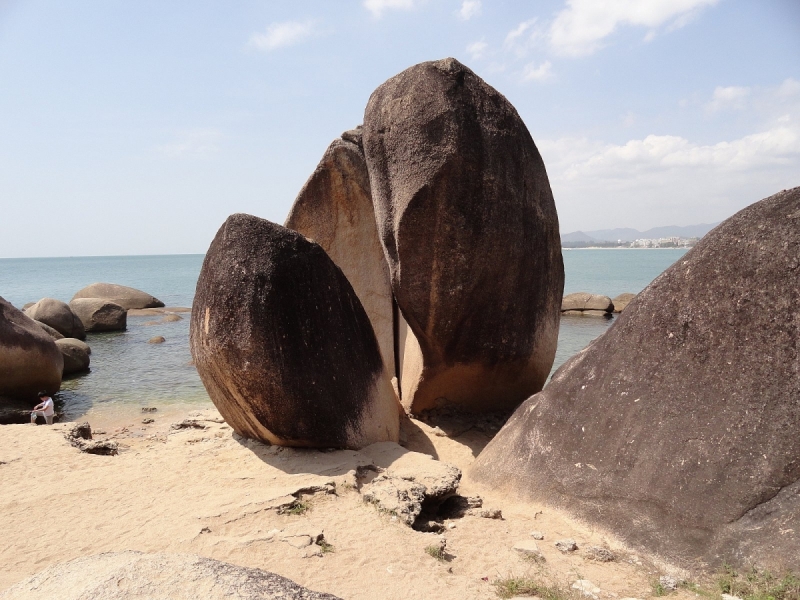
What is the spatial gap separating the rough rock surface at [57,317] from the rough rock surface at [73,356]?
127 inches

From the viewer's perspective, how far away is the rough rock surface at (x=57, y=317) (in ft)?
48.1

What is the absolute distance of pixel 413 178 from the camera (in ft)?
17.0

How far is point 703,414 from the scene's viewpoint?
10.8 ft

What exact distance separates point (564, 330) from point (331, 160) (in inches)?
483

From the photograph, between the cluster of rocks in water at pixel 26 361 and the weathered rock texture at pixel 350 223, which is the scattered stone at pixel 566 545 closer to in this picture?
the weathered rock texture at pixel 350 223

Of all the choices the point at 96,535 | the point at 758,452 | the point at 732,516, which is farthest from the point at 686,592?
the point at 96,535

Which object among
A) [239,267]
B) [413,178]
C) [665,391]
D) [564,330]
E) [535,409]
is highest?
[413,178]

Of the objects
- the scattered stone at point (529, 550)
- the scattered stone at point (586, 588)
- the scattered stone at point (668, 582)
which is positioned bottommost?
the scattered stone at point (668, 582)

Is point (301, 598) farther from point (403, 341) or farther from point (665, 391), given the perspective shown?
point (403, 341)

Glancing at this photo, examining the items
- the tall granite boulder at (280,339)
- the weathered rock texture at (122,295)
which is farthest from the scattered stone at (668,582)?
the weathered rock texture at (122,295)

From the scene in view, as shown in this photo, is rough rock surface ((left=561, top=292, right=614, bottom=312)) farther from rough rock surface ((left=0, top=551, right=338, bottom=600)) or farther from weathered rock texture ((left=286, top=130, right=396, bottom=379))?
rough rock surface ((left=0, top=551, right=338, bottom=600))

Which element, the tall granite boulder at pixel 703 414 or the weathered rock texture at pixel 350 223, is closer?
the tall granite boulder at pixel 703 414

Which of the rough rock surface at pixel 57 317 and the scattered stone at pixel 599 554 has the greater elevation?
the rough rock surface at pixel 57 317

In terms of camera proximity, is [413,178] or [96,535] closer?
[96,535]
